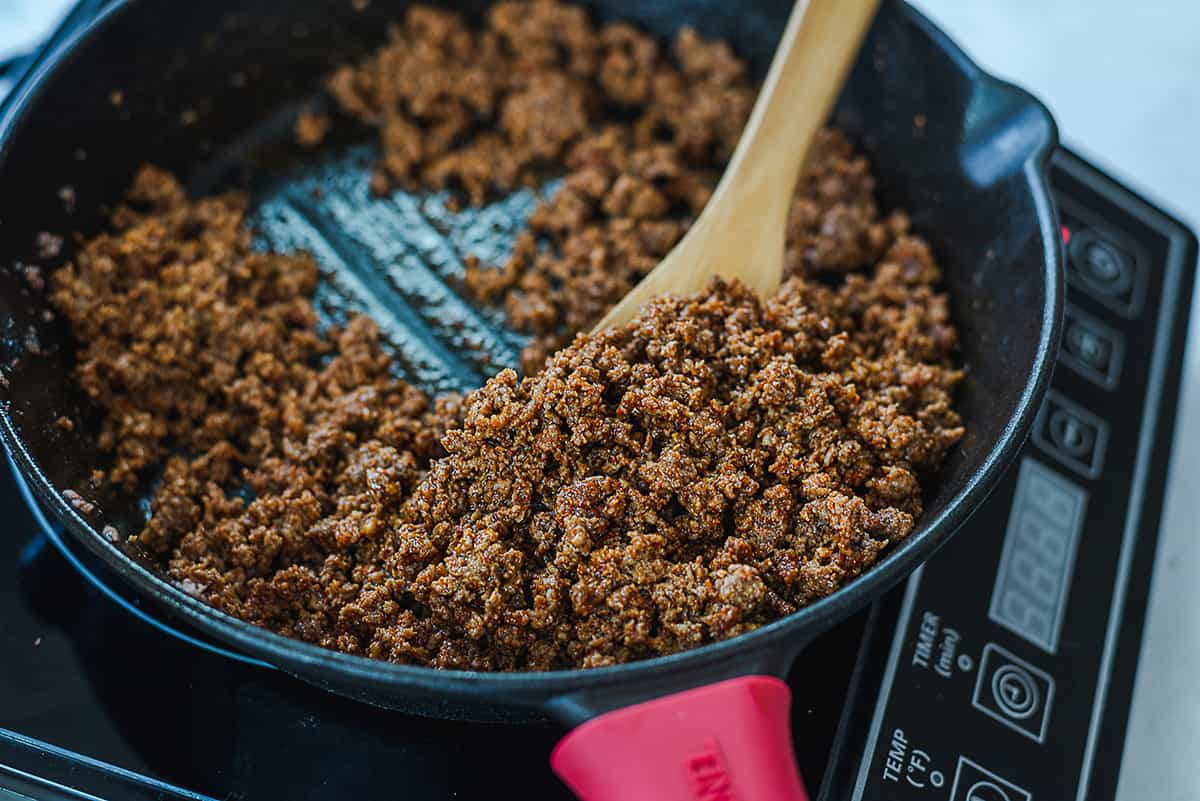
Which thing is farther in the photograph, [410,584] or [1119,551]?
[1119,551]

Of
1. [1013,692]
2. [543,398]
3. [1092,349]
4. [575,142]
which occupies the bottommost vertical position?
[1013,692]

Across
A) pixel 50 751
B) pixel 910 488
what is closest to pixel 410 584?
pixel 50 751

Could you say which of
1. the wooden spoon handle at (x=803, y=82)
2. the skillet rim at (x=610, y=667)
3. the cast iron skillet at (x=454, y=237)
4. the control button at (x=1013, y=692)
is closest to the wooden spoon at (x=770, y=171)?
the wooden spoon handle at (x=803, y=82)

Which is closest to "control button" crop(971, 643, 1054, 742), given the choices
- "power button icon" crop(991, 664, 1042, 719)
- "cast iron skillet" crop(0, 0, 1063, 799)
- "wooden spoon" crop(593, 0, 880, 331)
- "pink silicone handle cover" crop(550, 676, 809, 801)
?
"power button icon" crop(991, 664, 1042, 719)

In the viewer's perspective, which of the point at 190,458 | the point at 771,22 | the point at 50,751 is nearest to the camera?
the point at 50,751

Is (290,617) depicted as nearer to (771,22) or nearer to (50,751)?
(50,751)

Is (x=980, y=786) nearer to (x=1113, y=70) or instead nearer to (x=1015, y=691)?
(x=1015, y=691)

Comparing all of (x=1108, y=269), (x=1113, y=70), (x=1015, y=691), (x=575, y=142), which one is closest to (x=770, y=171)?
(x=575, y=142)
